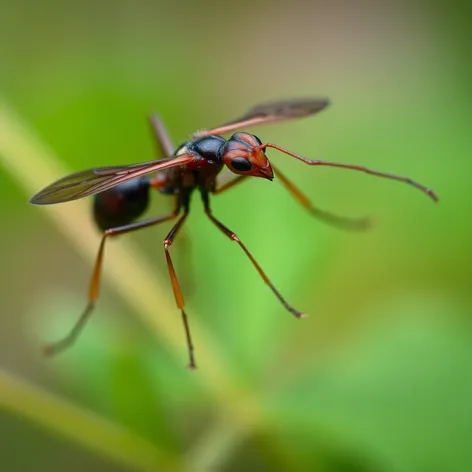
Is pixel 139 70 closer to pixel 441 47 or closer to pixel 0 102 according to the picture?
pixel 0 102

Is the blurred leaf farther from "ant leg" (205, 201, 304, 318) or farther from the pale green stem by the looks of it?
the pale green stem

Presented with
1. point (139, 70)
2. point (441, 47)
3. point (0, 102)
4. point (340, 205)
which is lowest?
point (441, 47)

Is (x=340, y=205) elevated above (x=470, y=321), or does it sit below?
above

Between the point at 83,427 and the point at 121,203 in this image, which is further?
the point at 121,203

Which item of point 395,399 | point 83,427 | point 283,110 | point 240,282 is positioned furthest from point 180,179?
point 395,399

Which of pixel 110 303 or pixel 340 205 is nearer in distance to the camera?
pixel 340 205

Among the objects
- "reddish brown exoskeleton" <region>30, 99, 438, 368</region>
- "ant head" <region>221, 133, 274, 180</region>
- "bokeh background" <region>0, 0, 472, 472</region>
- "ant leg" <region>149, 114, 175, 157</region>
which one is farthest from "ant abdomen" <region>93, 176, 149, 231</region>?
"ant head" <region>221, 133, 274, 180</region>

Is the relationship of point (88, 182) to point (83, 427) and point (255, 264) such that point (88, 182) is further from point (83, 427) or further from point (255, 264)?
point (83, 427)

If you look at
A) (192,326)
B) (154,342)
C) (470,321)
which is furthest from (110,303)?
(470,321)
